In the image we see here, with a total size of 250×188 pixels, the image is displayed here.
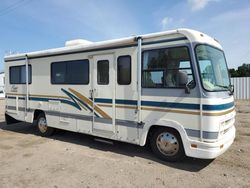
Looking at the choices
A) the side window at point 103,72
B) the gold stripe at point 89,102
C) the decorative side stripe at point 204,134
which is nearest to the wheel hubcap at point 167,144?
the decorative side stripe at point 204,134

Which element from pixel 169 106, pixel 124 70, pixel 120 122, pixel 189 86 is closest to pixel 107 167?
pixel 120 122

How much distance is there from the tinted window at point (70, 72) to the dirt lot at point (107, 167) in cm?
183

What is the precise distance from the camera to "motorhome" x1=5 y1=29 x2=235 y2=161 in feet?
15.3

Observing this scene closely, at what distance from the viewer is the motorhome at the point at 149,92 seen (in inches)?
184

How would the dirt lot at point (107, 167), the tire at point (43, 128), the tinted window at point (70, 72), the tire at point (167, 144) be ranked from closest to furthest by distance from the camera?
the dirt lot at point (107, 167) → the tire at point (167, 144) → the tinted window at point (70, 72) → the tire at point (43, 128)

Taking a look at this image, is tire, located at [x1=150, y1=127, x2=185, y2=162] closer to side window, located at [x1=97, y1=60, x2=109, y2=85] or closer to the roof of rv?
side window, located at [x1=97, y1=60, x2=109, y2=85]

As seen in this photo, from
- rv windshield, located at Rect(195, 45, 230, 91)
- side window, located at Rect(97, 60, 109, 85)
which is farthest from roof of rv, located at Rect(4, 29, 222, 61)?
side window, located at Rect(97, 60, 109, 85)

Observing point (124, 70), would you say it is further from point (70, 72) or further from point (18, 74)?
point (18, 74)

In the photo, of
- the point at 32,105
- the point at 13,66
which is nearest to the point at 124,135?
the point at 32,105

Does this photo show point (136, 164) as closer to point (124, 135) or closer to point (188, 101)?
point (124, 135)

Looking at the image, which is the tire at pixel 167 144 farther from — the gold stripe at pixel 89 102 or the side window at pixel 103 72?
the side window at pixel 103 72

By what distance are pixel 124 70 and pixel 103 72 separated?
68 centimetres

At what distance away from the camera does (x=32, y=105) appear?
8.09 m

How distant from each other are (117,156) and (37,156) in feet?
6.33
